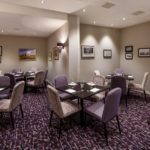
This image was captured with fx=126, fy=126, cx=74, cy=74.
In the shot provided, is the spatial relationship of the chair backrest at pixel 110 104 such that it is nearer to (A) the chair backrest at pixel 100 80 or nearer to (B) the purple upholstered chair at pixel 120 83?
(A) the chair backrest at pixel 100 80

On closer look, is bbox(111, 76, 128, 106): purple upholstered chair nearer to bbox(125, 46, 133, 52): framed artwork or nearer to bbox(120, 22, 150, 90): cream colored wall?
bbox(120, 22, 150, 90): cream colored wall

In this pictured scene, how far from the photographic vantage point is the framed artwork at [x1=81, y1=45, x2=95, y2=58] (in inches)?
210

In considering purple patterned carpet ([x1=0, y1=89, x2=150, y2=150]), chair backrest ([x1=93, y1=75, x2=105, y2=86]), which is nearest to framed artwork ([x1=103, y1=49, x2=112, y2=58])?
chair backrest ([x1=93, y1=75, x2=105, y2=86])

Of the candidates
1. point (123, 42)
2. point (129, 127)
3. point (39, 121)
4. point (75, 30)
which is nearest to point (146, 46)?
point (123, 42)

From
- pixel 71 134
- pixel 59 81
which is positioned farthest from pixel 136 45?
pixel 71 134

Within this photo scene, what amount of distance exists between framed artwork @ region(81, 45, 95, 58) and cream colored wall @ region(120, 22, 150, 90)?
1731 millimetres

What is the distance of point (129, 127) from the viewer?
105 inches

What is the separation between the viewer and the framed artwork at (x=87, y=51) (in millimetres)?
5328

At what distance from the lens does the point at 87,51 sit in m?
5.44

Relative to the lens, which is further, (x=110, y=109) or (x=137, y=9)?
(x=137, y=9)

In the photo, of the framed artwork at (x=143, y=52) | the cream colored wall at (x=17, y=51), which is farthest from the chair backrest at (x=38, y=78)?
the framed artwork at (x=143, y=52)

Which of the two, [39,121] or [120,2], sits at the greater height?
[120,2]

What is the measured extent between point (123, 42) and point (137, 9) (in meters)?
2.38

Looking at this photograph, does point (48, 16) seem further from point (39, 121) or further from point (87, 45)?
point (39, 121)
